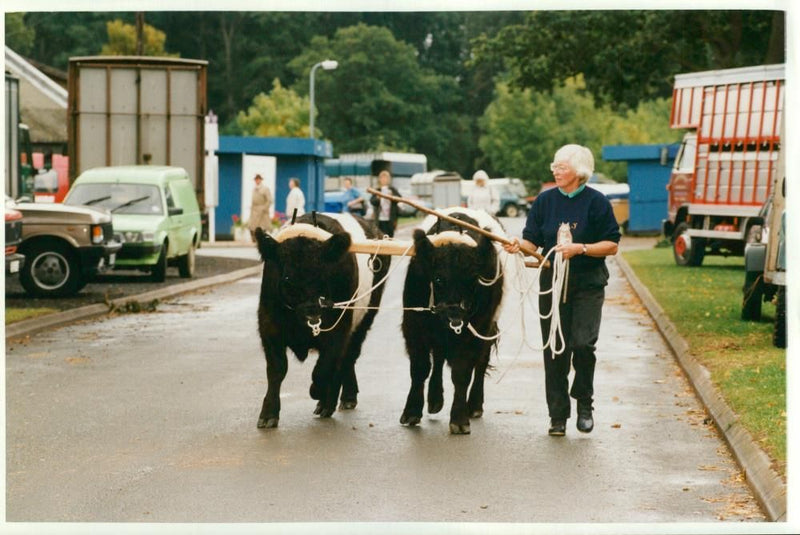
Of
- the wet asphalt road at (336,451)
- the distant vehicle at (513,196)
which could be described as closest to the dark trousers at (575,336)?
the wet asphalt road at (336,451)

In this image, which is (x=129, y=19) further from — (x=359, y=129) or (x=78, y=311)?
(x=78, y=311)

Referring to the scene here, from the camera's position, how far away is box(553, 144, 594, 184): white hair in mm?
10078

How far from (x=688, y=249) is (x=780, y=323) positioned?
596 inches

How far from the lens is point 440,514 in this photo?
7809mm

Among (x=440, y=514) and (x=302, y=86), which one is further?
(x=302, y=86)

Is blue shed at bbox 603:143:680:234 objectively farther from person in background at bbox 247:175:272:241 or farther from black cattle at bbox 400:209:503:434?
black cattle at bbox 400:209:503:434

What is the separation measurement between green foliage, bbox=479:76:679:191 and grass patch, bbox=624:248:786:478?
45388 mm

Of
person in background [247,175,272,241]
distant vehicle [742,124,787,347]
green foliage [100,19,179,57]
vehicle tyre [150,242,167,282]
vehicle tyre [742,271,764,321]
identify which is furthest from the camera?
green foliage [100,19,179,57]

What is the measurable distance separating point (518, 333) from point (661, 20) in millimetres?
17709

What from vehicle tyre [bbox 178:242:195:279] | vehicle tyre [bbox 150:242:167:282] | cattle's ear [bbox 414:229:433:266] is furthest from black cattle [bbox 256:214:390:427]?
vehicle tyre [bbox 178:242:195:279]

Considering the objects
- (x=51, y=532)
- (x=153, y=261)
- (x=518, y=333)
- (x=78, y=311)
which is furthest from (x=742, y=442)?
(x=153, y=261)

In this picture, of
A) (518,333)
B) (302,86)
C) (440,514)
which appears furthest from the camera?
(302,86)

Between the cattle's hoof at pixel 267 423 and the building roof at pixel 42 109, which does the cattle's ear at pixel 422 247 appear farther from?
the building roof at pixel 42 109

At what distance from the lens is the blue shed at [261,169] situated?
45.8m
